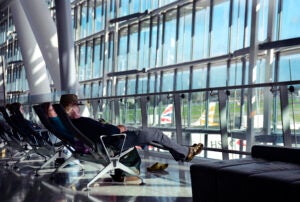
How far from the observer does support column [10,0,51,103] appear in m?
16.1

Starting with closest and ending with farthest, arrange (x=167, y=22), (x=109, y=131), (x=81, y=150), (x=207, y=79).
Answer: (x=109, y=131), (x=81, y=150), (x=207, y=79), (x=167, y=22)

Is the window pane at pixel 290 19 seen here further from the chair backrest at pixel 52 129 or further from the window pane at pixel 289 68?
the chair backrest at pixel 52 129

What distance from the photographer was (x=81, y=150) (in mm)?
5117

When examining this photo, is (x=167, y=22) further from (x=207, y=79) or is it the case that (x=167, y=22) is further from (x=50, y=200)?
(x=50, y=200)

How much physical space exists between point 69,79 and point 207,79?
458cm

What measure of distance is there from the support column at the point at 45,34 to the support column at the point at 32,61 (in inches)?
98.3

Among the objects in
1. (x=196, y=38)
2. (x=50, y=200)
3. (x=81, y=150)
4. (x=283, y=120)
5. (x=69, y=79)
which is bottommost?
(x=50, y=200)

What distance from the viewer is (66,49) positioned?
11016 mm

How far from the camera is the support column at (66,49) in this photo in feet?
36.2

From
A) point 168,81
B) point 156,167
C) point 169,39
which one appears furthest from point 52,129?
point 169,39

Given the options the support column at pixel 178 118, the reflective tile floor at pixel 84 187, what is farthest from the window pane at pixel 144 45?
the reflective tile floor at pixel 84 187

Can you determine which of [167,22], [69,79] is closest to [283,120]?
[69,79]

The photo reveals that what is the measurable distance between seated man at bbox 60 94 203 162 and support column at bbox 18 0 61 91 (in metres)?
7.40

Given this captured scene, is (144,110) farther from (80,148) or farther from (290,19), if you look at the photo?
(290,19)
